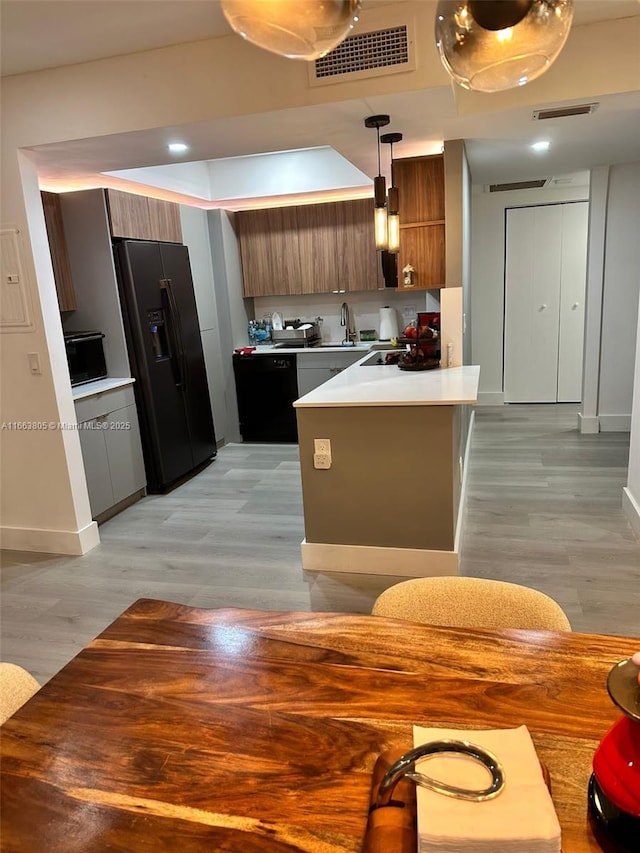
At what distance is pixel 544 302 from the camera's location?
647 centimetres

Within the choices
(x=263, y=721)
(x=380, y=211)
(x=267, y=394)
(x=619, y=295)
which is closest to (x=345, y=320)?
(x=267, y=394)

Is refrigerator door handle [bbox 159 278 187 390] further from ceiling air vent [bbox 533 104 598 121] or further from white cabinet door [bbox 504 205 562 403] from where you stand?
white cabinet door [bbox 504 205 562 403]

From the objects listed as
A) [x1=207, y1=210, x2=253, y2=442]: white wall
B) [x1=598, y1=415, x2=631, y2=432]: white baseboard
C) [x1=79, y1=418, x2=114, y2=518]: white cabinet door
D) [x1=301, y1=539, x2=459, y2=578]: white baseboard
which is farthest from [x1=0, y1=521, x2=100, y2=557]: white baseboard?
[x1=598, y1=415, x2=631, y2=432]: white baseboard

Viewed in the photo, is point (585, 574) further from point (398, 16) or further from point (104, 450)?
point (104, 450)

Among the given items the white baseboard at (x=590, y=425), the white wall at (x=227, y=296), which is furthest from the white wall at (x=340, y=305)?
the white baseboard at (x=590, y=425)

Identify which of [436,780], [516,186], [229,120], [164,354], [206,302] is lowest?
[436,780]

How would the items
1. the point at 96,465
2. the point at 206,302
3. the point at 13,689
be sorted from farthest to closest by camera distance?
the point at 206,302 → the point at 96,465 → the point at 13,689

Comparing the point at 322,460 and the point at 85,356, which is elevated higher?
the point at 85,356

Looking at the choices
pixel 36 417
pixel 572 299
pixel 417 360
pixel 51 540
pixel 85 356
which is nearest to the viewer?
pixel 36 417

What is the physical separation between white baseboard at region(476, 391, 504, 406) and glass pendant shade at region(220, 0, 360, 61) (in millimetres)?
6163

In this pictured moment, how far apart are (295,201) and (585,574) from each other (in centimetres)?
448

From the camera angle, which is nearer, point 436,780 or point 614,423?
point 436,780

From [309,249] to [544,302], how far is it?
274cm

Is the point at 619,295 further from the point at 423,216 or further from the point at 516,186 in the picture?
the point at 423,216
